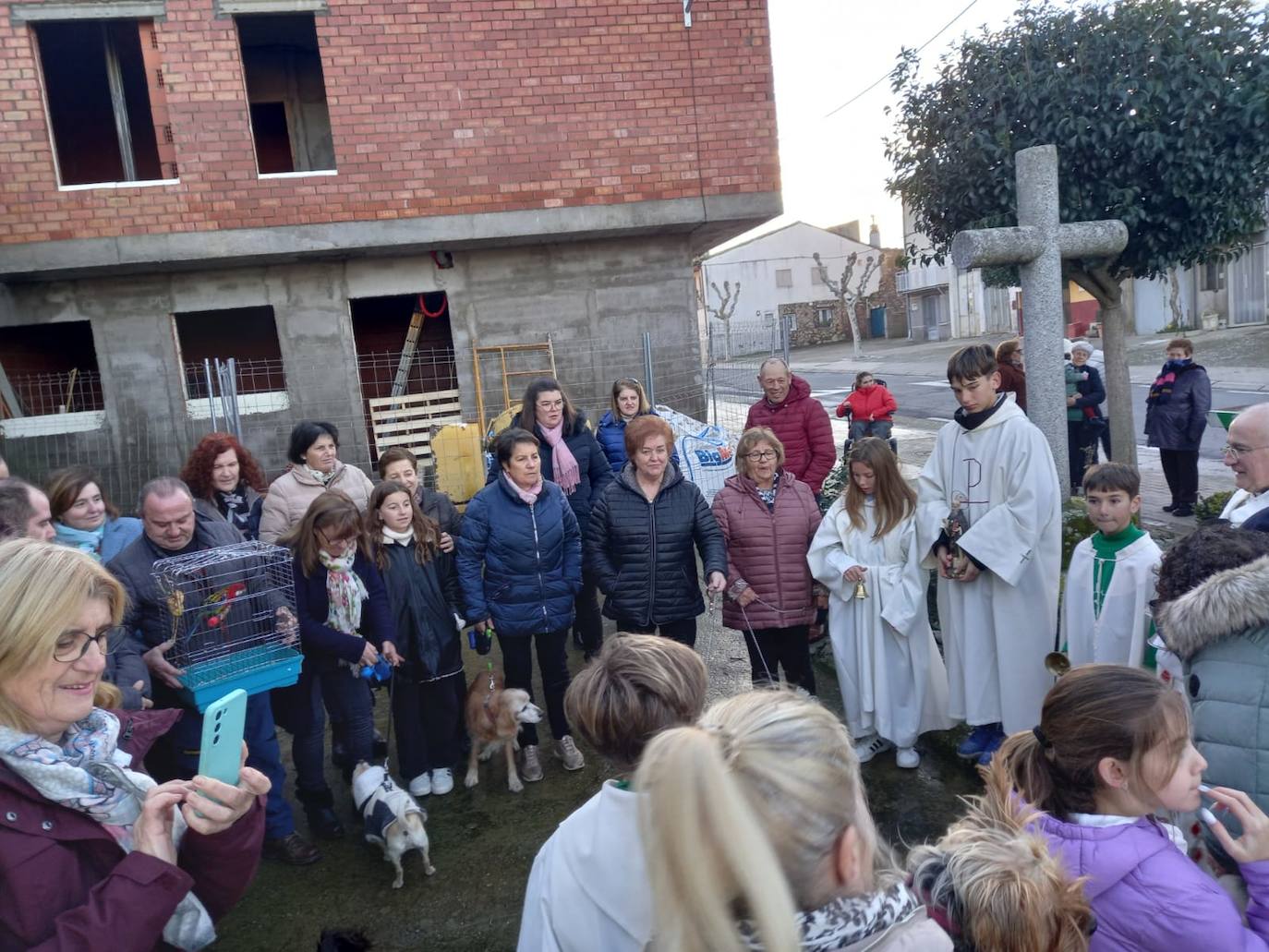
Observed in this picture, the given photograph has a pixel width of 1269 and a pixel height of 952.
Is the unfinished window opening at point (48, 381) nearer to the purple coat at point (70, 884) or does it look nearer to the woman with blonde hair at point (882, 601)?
the woman with blonde hair at point (882, 601)

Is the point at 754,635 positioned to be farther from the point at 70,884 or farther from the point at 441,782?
the point at 70,884

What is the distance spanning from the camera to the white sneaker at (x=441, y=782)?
182 inches

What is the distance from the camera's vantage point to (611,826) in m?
1.77

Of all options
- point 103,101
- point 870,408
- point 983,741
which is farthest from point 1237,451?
point 103,101

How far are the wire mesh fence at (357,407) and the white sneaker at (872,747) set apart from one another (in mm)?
5603


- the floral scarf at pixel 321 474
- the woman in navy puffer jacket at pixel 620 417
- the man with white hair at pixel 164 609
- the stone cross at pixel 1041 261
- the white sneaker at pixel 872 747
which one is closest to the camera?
the man with white hair at pixel 164 609

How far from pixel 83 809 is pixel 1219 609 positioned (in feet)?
8.69

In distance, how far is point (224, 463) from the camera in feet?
16.9

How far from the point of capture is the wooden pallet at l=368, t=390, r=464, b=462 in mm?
10477

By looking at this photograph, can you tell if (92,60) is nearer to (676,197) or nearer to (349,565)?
(676,197)

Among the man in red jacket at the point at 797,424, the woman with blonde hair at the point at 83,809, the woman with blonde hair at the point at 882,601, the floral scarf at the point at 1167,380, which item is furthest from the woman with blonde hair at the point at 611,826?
the floral scarf at the point at 1167,380

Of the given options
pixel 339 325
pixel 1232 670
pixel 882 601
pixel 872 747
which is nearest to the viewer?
pixel 1232 670

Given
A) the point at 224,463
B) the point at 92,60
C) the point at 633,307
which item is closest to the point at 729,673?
the point at 224,463

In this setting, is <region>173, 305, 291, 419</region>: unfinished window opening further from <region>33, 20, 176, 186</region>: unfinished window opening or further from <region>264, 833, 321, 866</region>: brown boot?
<region>264, 833, 321, 866</region>: brown boot
